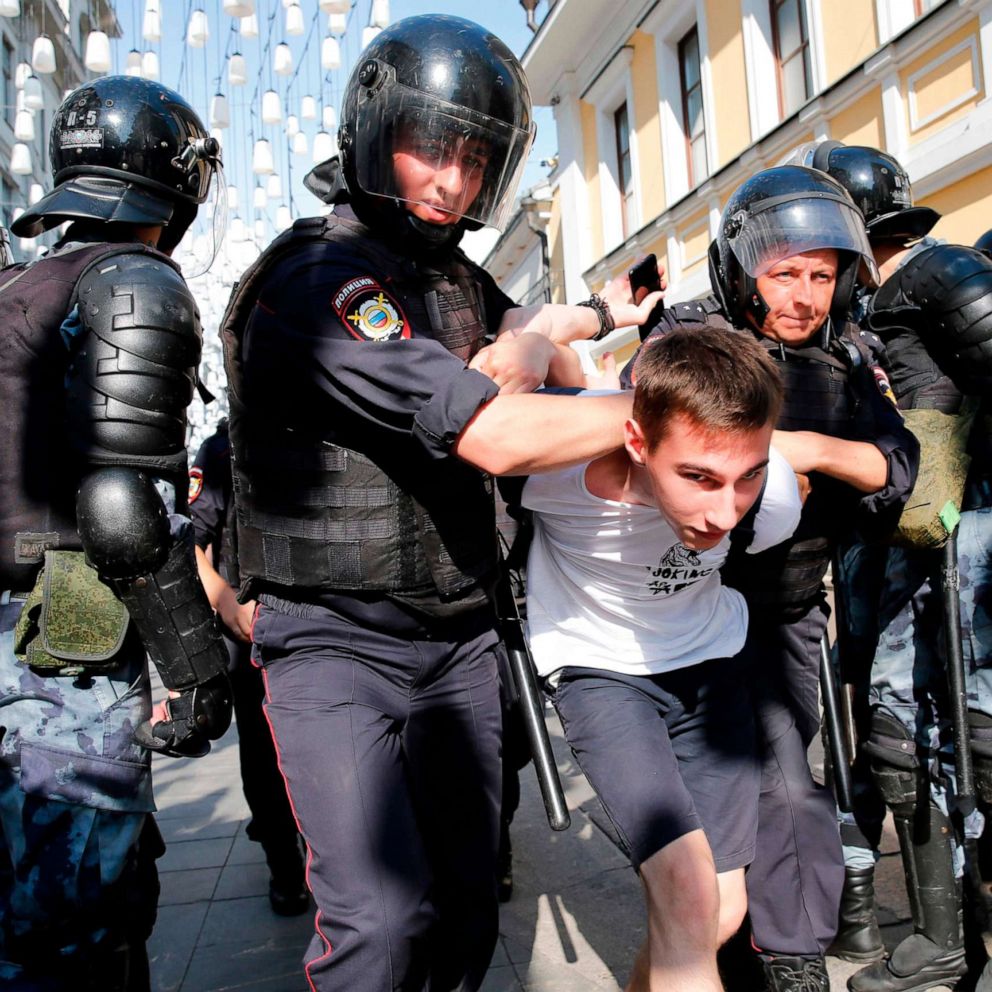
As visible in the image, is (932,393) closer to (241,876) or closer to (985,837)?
(985,837)

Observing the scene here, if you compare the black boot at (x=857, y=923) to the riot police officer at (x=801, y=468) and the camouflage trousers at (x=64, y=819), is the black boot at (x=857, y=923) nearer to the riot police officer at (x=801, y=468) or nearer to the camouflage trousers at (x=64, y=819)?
the riot police officer at (x=801, y=468)

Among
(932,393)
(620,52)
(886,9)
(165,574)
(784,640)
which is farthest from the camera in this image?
(620,52)

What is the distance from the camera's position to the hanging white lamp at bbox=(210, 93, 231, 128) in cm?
1023

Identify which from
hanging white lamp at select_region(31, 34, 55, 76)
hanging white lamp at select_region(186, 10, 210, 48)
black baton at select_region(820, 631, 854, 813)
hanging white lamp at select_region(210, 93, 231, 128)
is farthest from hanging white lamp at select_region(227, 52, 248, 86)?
black baton at select_region(820, 631, 854, 813)

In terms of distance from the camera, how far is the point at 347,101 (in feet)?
7.11

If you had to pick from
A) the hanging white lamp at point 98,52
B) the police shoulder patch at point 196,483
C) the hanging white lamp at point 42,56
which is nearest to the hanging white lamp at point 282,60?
the hanging white lamp at point 98,52

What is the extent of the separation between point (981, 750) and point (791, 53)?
8.57 meters

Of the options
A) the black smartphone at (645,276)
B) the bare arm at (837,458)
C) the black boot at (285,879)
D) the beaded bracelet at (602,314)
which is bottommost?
the black boot at (285,879)

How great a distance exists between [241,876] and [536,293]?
14.5 meters

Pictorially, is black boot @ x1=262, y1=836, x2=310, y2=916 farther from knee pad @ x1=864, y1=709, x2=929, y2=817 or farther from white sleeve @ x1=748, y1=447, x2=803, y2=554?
white sleeve @ x1=748, y1=447, x2=803, y2=554

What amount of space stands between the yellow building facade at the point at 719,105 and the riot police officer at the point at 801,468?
500cm

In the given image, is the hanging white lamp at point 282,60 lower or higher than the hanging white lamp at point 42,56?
lower

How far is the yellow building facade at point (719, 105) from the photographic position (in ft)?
23.1

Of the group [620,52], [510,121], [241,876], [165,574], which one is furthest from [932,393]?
[620,52]
